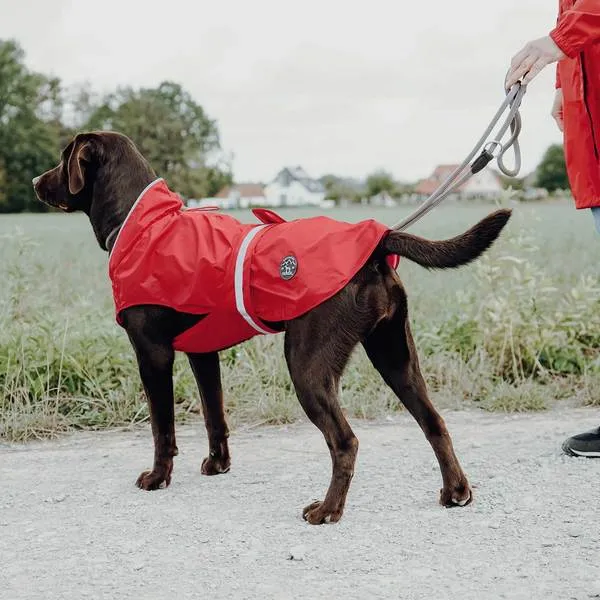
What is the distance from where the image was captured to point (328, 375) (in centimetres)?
303

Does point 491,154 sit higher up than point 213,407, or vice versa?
point 491,154

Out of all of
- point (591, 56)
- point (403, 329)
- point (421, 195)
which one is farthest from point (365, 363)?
point (421, 195)

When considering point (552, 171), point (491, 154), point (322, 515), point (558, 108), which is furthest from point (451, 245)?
point (552, 171)

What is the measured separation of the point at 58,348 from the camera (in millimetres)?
4914

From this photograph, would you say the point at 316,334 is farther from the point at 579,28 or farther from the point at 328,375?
the point at 579,28

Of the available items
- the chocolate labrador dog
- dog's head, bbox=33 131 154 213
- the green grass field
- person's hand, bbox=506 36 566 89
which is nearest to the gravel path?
the chocolate labrador dog

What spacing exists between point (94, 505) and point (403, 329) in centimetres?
136

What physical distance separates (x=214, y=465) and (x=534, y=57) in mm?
2083

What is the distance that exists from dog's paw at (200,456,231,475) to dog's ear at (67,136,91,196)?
4.12 ft

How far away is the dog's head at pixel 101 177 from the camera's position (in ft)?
11.4

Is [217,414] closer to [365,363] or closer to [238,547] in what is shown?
[238,547]

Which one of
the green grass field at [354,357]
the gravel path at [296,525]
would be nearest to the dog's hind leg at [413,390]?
the gravel path at [296,525]

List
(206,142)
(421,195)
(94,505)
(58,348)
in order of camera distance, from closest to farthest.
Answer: (94,505), (58,348), (206,142), (421,195)

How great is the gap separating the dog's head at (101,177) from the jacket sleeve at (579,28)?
5.51ft
